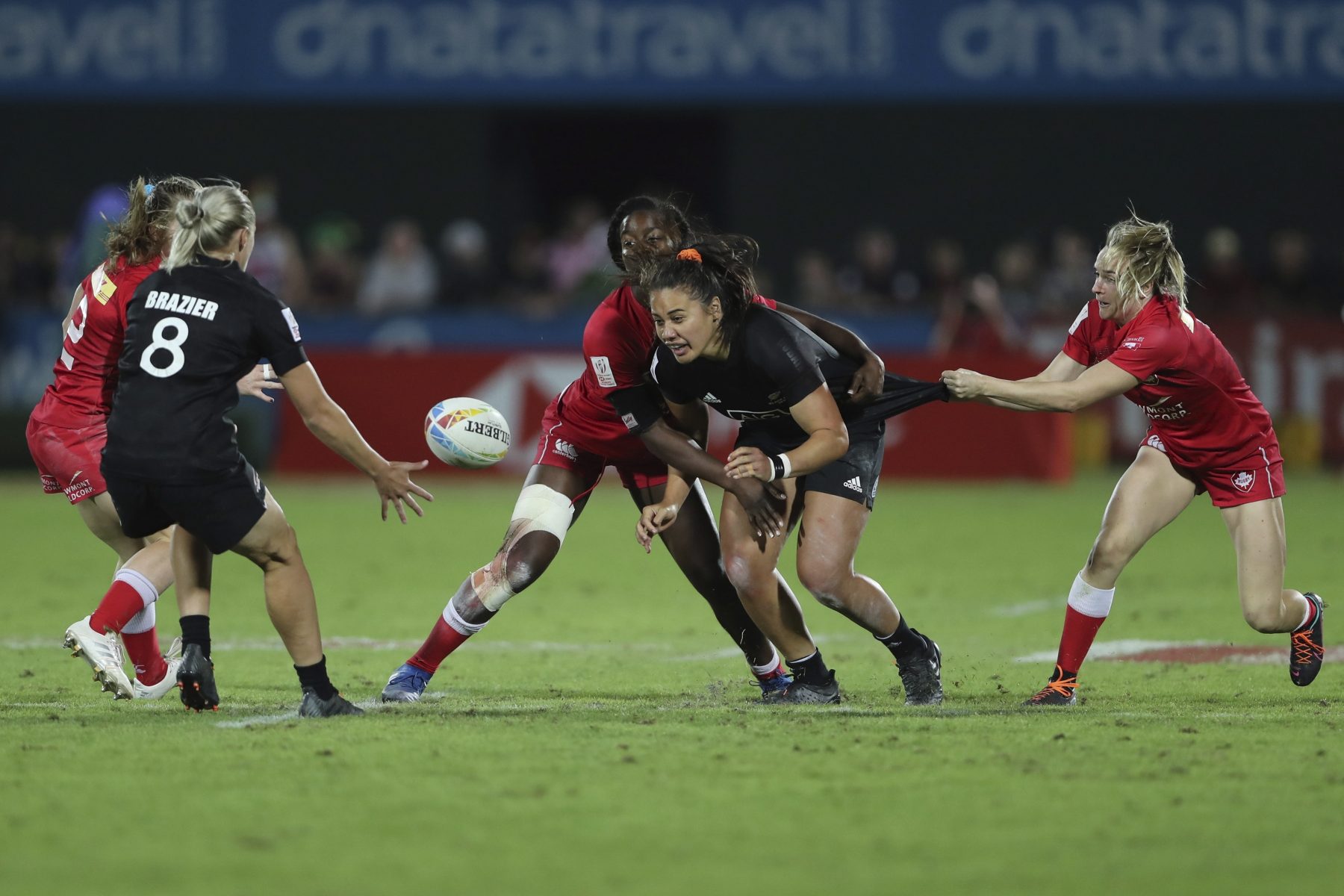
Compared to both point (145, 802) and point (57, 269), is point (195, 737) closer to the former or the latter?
A: point (145, 802)

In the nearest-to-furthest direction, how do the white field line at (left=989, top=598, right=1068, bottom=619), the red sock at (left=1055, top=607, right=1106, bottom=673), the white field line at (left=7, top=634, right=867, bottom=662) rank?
the red sock at (left=1055, top=607, right=1106, bottom=673)
the white field line at (left=7, top=634, right=867, bottom=662)
the white field line at (left=989, top=598, right=1068, bottom=619)

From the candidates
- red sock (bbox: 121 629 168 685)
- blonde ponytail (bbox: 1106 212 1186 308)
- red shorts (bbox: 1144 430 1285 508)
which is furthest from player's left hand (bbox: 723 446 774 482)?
red sock (bbox: 121 629 168 685)

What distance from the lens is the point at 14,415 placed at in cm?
1875

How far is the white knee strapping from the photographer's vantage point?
7.16 metres

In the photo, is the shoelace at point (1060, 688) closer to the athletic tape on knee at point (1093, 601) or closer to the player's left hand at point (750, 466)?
the athletic tape on knee at point (1093, 601)

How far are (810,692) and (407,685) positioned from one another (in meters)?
1.59

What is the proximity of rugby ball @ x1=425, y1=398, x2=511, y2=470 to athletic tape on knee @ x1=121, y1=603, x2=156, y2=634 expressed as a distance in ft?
4.21

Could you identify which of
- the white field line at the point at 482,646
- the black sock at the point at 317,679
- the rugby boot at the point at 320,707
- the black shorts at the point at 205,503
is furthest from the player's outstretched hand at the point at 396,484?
the white field line at the point at 482,646

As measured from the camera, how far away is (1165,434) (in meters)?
7.17

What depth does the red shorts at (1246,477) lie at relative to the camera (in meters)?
7.08

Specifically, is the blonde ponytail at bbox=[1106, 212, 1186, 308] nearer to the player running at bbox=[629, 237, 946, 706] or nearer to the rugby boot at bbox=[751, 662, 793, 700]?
the player running at bbox=[629, 237, 946, 706]

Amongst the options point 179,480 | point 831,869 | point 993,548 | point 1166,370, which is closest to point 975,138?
point 993,548

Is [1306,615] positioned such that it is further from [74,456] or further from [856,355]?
[74,456]

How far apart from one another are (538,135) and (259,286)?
18.0 metres
